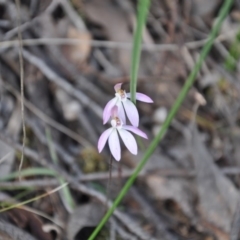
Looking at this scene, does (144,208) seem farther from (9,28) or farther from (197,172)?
(9,28)

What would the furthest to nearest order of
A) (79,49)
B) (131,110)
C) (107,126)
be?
(79,49) → (107,126) → (131,110)

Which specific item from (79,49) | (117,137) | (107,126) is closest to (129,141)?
(117,137)

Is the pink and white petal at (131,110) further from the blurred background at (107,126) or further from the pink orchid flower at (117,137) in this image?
the blurred background at (107,126)

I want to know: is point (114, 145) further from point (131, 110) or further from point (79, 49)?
point (79, 49)

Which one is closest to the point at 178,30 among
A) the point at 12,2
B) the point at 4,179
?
the point at 12,2

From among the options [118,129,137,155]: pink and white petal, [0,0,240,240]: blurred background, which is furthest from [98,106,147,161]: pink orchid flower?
[0,0,240,240]: blurred background

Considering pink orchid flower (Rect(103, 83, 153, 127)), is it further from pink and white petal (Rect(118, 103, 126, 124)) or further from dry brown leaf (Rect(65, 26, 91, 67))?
dry brown leaf (Rect(65, 26, 91, 67))

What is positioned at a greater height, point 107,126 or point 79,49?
point 79,49

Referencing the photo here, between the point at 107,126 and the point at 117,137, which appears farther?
the point at 107,126

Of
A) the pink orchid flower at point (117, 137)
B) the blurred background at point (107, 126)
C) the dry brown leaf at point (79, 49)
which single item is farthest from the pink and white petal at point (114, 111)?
the dry brown leaf at point (79, 49)
